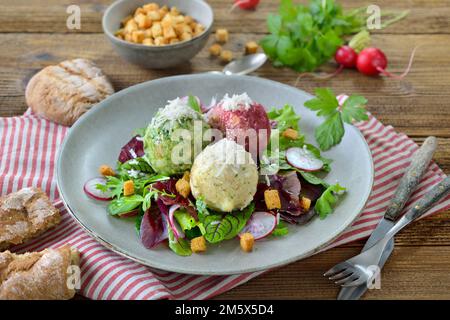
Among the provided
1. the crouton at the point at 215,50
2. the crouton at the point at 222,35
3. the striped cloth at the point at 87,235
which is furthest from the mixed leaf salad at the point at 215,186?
the crouton at the point at 222,35

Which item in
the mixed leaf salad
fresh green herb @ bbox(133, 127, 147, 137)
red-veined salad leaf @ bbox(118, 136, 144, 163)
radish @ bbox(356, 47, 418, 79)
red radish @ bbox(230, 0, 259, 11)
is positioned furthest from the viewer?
red radish @ bbox(230, 0, 259, 11)

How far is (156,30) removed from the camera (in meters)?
3.84

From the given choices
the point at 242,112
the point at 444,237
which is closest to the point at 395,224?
the point at 444,237

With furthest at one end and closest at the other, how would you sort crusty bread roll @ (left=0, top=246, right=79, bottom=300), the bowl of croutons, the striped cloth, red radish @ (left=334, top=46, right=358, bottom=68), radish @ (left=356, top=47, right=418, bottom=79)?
red radish @ (left=334, top=46, right=358, bottom=68), radish @ (left=356, top=47, right=418, bottom=79), the bowl of croutons, the striped cloth, crusty bread roll @ (left=0, top=246, right=79, bottom=300)

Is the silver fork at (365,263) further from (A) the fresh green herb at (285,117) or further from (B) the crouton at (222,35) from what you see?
(B) the crouton at (222,35)

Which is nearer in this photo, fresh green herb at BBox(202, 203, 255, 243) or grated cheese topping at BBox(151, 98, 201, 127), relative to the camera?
fresh green herb at BBox(202, 203, 255, 243)

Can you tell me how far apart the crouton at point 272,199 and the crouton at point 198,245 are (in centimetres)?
36

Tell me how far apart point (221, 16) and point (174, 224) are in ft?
8.33

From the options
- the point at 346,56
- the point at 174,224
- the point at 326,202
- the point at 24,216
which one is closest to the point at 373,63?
the point at 346,56

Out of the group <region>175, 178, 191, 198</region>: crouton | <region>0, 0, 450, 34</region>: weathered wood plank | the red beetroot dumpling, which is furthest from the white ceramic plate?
<region>0, 0, 450, 34</region>: weathered wood plank

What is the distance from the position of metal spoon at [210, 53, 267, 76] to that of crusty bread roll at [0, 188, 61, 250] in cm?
167

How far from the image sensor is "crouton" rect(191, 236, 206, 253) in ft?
8.16

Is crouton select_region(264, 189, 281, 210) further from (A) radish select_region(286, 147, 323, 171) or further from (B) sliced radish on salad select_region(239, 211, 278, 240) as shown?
(A) radish select_region(286, 147, 323, 171)

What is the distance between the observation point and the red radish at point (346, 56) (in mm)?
4027
